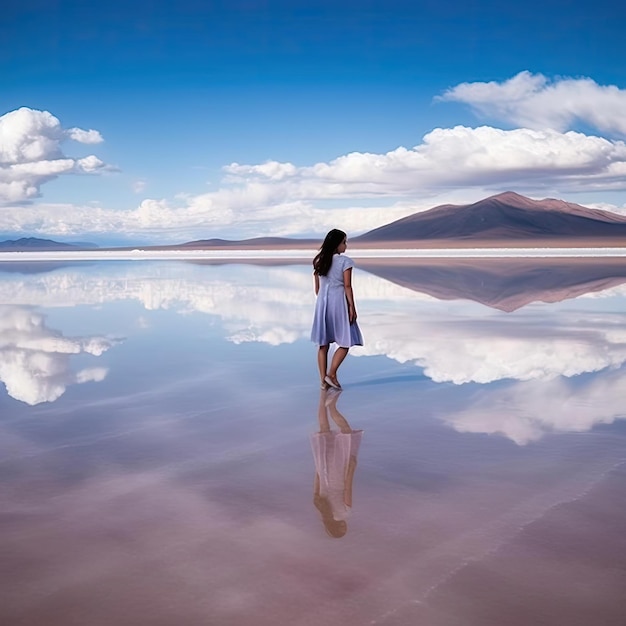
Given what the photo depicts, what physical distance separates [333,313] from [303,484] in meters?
3.10

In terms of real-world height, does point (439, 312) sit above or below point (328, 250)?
below

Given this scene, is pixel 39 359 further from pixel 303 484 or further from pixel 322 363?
pixel 303 484

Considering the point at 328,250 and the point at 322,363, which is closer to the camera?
the point at 322,363

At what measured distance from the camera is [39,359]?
305 inches

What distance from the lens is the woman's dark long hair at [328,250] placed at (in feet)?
21.7

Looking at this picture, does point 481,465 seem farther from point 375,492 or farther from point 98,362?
point 98,362

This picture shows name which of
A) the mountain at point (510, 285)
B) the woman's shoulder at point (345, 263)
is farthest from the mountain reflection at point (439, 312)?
the woman's shoulder at point (345, 263)

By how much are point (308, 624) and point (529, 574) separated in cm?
91

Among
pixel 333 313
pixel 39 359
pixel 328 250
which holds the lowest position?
pixel 39 359

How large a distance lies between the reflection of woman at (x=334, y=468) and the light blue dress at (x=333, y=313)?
44.4 inches

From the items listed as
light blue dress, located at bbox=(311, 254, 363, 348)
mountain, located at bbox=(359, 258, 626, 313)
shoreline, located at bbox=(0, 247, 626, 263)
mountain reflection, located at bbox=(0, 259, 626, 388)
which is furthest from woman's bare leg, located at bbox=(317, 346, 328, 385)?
shoreline, located at bbox=(0, 247, 626, 263)

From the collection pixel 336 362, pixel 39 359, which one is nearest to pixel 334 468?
pixel 336 362

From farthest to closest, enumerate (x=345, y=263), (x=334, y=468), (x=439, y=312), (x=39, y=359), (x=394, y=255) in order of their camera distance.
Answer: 1. (x=394, y=255)
2. (x=439, y=312)
3. (x=39, y=359)
4. (x=345, y=263)
5. (x=334, y=468)

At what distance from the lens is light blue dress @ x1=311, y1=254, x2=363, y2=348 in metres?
6.68
